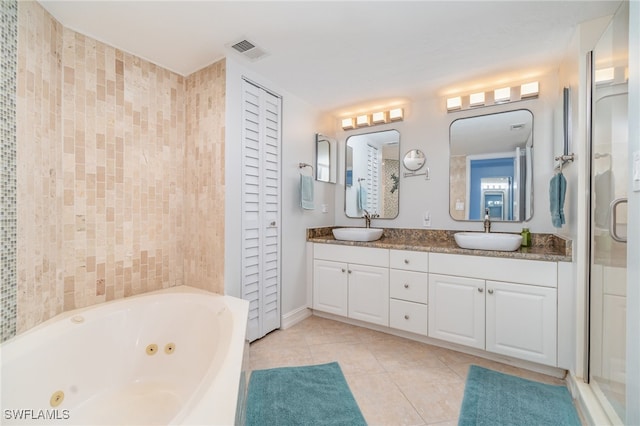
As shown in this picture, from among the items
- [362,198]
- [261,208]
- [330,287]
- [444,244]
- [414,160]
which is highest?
[414,160]

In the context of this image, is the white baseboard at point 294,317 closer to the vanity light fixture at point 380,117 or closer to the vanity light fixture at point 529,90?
the vanity light fixture at point 380,117

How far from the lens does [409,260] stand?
2.32m

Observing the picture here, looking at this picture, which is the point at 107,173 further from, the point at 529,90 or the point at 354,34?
the point at 529,90

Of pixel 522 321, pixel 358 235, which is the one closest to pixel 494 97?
pixel 358 235

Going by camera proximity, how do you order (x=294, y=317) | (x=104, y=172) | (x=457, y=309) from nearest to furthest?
(x=104, y=172) → (x=457, y=309) → (x=294, y=317)

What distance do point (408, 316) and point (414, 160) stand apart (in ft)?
4.91

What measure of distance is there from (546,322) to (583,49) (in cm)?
166

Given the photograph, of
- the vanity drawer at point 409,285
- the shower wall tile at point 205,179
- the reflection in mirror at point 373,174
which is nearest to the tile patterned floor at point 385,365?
the vanity drawer at point 409,285

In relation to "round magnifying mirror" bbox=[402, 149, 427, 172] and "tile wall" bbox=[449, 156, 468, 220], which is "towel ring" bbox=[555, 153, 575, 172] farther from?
"round magnifying mirror" bbox=[402, 149, 427, 172]

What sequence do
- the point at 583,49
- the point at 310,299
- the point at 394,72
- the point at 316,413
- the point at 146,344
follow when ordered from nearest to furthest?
the point at 316,413 → the point at 583,49 → the point at 146,344 → the point at 394,72 → the point at 310,299

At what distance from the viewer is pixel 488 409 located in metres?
1.55

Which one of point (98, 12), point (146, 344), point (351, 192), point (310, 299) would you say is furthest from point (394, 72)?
point (146, 344)

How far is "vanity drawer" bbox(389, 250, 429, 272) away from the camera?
2260 mm

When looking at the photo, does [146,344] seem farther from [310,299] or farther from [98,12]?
[98,12]
